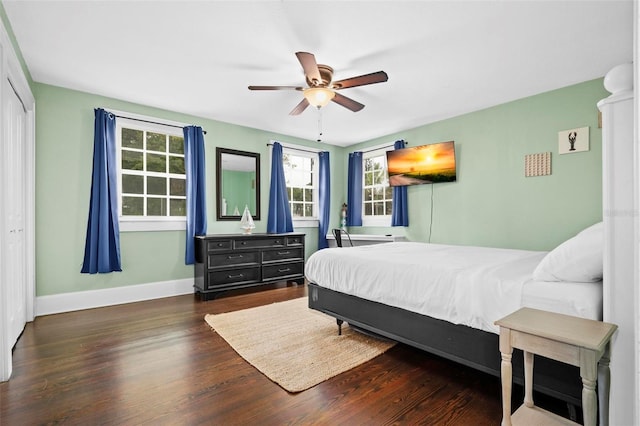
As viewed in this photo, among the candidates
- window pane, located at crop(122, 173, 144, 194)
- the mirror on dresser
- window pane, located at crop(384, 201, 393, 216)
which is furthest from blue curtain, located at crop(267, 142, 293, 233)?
window pane, located at crop(122, 173, 144, 194)

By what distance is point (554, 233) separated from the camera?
3660mm

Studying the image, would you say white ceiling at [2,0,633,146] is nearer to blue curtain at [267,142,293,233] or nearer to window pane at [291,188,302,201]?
blue curtain at [267,142,293,233]

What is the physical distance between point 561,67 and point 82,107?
17.5 ft

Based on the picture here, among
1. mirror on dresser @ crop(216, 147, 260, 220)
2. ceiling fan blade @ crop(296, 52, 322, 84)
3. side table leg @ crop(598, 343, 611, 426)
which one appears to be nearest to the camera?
side table leg @ crop(598, 343, 611, 426)

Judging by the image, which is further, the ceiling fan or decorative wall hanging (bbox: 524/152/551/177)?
decorative wall hanging (bbox: 524/152/551/177)

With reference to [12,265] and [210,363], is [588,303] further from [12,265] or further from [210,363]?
[12,265]

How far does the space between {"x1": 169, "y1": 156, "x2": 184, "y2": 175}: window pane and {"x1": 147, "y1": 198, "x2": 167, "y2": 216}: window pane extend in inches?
17.7

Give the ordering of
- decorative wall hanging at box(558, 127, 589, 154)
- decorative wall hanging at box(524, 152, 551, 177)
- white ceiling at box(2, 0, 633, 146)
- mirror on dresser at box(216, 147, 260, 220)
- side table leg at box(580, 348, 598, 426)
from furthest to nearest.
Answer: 1. mirror on dresser at box(216, 147, 260, 220)
2. decorative wall hanging at box(524, 152, 551, 177)
3. decorative wall hanging at box(558, 127, 589, 154)
4. white ceiling at box(2, 0, 633, 146)
5. side table leg at box(580, 348, 598, 426)

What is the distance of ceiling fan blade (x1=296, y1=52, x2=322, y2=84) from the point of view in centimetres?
239

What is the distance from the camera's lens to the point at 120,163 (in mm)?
4074

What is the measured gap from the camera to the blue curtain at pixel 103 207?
12.2 ft

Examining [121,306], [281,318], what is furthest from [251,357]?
[121,306]

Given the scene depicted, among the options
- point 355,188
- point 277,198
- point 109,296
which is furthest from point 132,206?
point 355,188

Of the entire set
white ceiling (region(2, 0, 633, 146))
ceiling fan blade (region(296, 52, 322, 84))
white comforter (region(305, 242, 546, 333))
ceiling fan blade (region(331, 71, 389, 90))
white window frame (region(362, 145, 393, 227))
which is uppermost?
white ceiling (region(2, 0, 633, 146))
